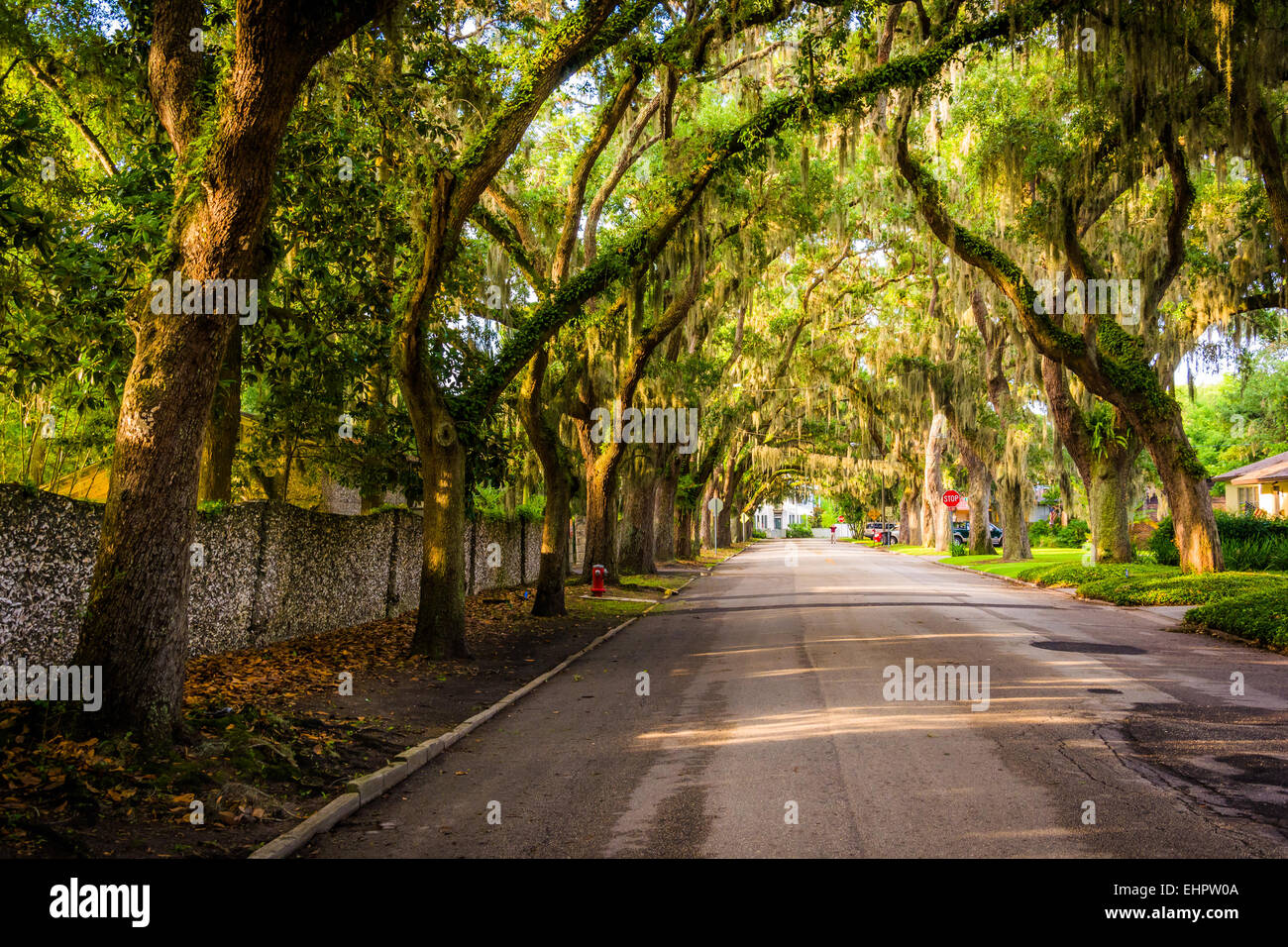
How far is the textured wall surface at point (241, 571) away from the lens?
8.15 metres

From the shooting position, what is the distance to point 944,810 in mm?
5672

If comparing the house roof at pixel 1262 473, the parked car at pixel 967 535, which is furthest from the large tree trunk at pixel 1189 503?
the parked car at pixel 967 535

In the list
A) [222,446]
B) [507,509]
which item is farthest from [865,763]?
[507,509]

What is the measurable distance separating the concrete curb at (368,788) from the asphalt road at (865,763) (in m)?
0.10

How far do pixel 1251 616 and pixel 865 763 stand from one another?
33.3 feet

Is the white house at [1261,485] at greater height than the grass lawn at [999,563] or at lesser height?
greater

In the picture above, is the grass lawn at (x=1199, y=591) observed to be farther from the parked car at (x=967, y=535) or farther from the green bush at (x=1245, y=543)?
the parked car at (x=967, y=535)

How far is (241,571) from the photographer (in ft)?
38.9

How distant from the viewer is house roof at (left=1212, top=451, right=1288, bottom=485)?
39.8 metres

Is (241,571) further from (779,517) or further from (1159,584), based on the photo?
(779,517)

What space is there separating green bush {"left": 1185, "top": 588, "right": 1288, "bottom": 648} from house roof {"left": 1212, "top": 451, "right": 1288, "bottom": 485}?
28916 millimetres
